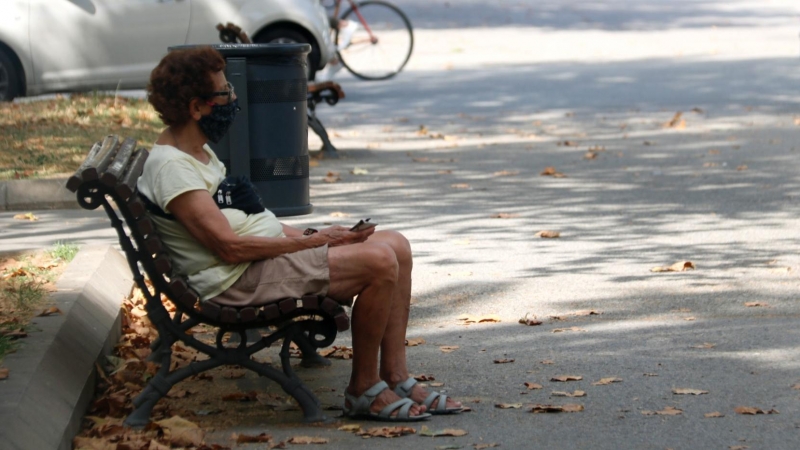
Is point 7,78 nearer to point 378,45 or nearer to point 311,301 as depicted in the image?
point 378,45

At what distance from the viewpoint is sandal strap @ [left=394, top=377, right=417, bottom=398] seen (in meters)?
4.75

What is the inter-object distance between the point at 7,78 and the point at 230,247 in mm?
9734

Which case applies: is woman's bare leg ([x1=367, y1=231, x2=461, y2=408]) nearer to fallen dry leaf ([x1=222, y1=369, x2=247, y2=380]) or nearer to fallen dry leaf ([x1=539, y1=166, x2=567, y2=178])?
fallen dry leaf ([x1=222, y1=369, x2=247, y2=380])

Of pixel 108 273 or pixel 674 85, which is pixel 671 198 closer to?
pixel 108 273

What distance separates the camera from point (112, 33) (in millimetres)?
13805

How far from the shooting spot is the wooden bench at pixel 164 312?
434cm

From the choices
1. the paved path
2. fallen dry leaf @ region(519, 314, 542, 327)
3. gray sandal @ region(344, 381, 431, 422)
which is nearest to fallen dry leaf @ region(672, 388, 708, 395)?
the paved path

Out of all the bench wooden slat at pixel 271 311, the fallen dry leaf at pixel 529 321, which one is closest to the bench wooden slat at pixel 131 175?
the bench wooden slat at pixel 271 311

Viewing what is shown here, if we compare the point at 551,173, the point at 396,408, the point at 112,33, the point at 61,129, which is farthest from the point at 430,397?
the point at 112,33

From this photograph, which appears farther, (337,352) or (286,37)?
(286,37)

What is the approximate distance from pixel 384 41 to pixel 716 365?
618 inches

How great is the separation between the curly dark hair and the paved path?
47.5 inches

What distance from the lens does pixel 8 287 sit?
18.4 feet

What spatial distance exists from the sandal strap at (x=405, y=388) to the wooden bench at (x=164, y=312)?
0.32 m
